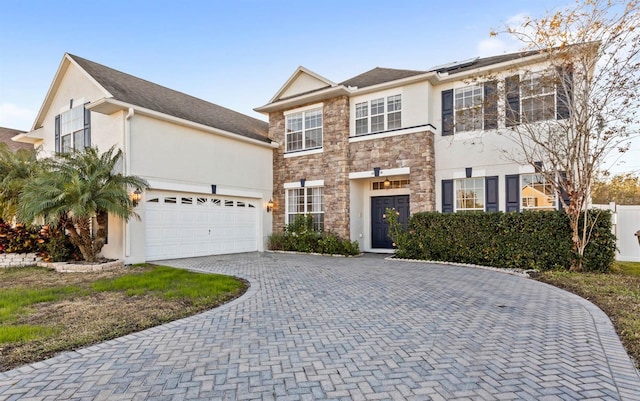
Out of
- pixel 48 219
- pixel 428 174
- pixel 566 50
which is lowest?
pixel 48 219

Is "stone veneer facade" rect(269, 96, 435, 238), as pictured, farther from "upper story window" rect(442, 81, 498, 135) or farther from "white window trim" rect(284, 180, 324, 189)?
"upper story window" rect(442, 81, 498, 135)

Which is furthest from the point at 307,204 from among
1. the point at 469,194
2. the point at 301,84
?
the point at 469,194

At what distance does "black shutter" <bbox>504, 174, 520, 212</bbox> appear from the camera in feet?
37.4

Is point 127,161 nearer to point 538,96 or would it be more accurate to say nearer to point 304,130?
point 304,130

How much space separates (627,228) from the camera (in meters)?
10.7

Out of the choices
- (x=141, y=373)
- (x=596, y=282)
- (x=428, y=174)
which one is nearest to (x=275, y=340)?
(x=141, y=373)

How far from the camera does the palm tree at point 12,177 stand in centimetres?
1076

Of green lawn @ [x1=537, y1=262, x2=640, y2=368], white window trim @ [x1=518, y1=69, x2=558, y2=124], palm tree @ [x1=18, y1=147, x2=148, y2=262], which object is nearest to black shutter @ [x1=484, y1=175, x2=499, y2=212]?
white window trim @ [x1=518, y1=69, x2=558, y2=124]

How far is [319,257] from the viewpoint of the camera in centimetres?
1266

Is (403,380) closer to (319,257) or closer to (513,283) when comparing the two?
(513,283)

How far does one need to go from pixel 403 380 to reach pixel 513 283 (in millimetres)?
5837

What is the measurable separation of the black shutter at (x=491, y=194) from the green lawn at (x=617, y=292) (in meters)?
3.48

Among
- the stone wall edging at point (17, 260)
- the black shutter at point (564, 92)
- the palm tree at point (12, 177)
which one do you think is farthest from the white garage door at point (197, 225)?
the black shutter at point (564, 92)

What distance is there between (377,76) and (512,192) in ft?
23.5
